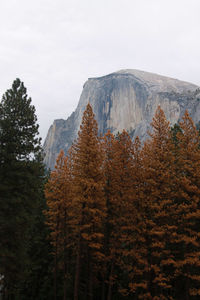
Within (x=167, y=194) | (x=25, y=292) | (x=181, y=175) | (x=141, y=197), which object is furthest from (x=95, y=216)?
(x=25, y=292)

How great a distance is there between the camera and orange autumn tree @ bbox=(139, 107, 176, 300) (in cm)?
1413

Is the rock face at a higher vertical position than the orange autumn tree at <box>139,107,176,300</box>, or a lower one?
higher

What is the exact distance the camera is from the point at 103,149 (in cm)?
1934

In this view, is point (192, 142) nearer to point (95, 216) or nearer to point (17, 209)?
point (95, 216)

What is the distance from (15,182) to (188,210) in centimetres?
1038

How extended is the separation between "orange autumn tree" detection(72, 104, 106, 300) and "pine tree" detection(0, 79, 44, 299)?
9.43 feet

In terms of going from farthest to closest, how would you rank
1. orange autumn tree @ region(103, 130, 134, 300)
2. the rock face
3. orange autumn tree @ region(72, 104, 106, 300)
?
1. the rock face
2. orange autumn tree @ region(103, 130, 134, 300)
3. orange autumn tree @ region(72, 104, 106, 300)

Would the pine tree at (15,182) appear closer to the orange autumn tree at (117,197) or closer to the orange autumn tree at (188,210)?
the orange autumn tree at (117,197)

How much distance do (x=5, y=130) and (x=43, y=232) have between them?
14.7m

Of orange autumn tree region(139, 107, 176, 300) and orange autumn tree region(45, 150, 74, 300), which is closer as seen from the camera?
orange autumn tree region(139, 107, 176, 300)

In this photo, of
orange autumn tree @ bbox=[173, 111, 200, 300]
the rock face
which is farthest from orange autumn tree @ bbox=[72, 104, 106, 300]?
the rock face

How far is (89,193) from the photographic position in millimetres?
16016

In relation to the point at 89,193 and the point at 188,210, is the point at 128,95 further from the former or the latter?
the point at 188,210

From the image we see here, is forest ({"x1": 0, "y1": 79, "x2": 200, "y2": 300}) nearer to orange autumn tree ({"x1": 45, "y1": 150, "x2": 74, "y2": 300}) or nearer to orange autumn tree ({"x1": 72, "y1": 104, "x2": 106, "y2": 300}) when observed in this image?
orange autumn tree ({"x1": 72, "y1": 104, "x2": 106, "y2": 300})
